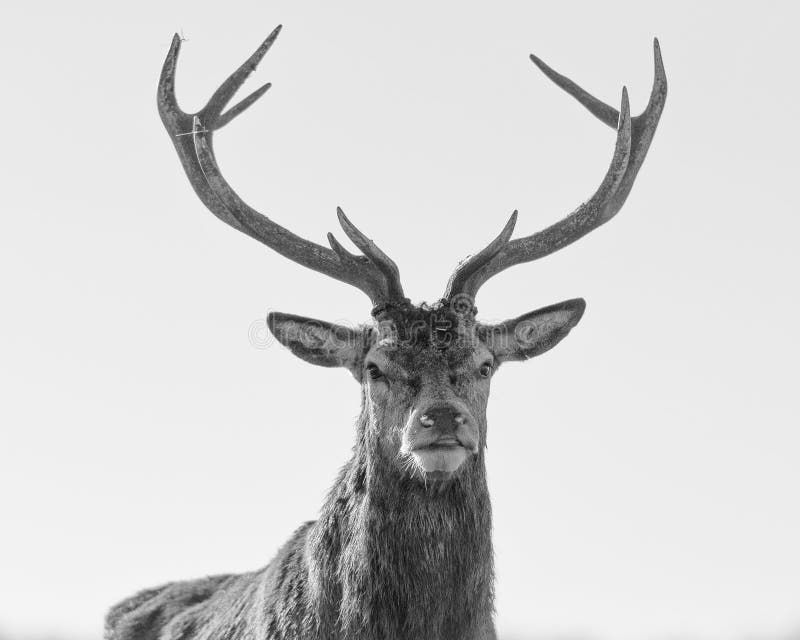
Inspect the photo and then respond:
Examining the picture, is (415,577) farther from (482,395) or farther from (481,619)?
(482,395)

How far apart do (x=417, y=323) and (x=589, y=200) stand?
2.04 m

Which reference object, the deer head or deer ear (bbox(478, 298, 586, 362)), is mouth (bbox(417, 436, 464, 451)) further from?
deer ear (bbox(478, 298, 586, 362))

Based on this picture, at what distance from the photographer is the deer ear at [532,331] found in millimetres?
8531

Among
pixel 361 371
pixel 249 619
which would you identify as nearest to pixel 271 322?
pixel 361 371

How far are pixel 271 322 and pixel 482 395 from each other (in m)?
1.47

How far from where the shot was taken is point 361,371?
837cm

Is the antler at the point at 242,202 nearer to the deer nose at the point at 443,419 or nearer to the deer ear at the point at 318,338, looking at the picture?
the deer ear at the point at 318,338

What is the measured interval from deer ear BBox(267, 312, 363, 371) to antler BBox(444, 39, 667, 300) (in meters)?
0.70

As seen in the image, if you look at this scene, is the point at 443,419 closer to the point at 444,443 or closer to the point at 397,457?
the point at 444,443

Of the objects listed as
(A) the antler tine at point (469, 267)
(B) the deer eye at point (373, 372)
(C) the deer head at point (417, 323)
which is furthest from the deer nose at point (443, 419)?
(A) the antler tine at point (469, 267)

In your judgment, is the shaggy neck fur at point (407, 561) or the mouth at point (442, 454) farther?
the shaggy neck fur at point (407, 561)

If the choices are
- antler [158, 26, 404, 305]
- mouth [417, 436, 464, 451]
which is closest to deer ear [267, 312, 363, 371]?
antler [158, 26, 404, 305]

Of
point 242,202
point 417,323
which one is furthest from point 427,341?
point 242,202

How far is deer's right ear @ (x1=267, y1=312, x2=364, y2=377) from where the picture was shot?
8.39 meters
